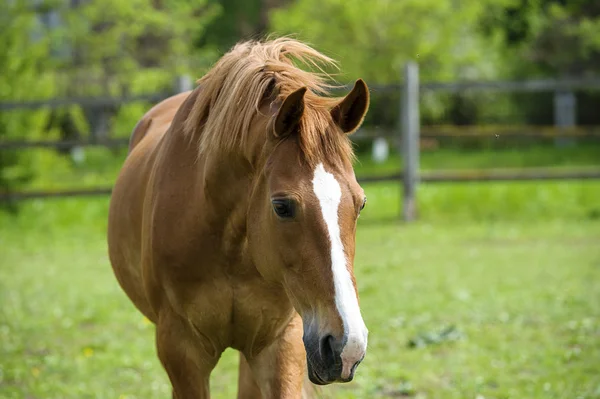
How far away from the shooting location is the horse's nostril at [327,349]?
231cm

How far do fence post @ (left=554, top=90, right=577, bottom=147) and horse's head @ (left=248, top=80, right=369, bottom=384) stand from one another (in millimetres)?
19762

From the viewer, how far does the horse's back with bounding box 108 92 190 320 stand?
11.5ft

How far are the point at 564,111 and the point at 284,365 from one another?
19819 mm

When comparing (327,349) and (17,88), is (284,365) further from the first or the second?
(17,88)

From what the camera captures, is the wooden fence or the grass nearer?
the grass

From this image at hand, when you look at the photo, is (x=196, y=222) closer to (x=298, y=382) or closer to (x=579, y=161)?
(x=298, y=382)

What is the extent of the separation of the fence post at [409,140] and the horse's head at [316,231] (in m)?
8.66

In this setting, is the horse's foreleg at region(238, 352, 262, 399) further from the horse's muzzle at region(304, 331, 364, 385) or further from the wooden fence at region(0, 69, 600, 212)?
the wooden fence at region(0, 69, 600, 212)

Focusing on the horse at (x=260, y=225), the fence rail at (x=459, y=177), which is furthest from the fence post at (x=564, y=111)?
the horse at (x=260, y=225)

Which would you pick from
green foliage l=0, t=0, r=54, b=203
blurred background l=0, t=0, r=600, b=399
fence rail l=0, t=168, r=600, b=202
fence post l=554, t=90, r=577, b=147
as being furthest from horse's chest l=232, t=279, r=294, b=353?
fence post l=554, t=90, r=577, b=147

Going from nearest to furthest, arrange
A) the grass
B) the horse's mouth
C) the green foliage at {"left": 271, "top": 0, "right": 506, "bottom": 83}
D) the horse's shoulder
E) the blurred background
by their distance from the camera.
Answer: the horse's mouth < the horse's shoulder < the grass < the blurred background < the green foliage at {"left": 271, "top": 0, "right": 506, "bottom": 83}

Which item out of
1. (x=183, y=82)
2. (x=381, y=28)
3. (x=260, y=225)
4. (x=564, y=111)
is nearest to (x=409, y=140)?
(x=183, y=82)

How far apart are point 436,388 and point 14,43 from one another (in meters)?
10.4

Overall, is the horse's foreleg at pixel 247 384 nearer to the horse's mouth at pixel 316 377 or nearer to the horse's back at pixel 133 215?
the horse's back at pixel 133 215
